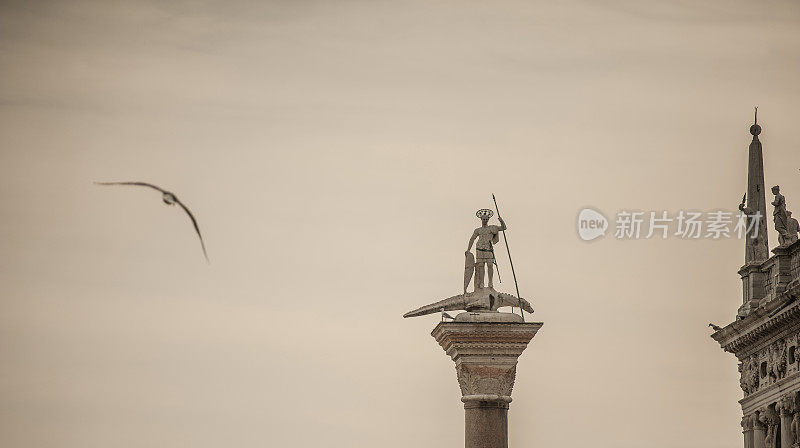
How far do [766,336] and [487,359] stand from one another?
34.3 metres

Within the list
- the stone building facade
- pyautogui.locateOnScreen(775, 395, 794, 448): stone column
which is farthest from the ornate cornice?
pyautogui.locateOnScreen(775, 395, 794, 448): stone column

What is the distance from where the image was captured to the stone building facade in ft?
251

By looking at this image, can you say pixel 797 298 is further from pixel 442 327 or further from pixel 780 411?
pixel 442 327

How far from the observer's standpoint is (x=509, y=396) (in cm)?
4703

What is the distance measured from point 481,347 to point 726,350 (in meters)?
39.0

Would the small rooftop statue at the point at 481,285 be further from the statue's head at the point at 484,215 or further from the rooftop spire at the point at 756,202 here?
the rooftop spire at the point at 756,202

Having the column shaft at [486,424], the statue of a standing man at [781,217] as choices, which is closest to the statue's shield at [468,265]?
the column shaft at [486,424]

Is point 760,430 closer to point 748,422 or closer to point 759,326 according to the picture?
point 748,422

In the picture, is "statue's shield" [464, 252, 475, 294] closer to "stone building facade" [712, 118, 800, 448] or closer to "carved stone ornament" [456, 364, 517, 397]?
"carved stone ornament" [456, 364, 517, 397]

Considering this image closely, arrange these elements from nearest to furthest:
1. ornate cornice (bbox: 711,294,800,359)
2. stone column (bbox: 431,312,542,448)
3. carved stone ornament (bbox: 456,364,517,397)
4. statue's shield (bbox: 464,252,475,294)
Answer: stone column (bbox: 431,312,542,448), carved stone ornament (bbox: 456,364,517,397), statue's shield (bbox: 464,252,475,294), ornate cornice (bbox: 711,294,800,359)

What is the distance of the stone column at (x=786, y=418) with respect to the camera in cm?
7731

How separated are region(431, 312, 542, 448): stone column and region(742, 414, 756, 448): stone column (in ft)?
122

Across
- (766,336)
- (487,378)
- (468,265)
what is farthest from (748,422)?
(487,378)

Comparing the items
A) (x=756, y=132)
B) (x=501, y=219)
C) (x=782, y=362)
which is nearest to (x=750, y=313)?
(x=782, y=362)
